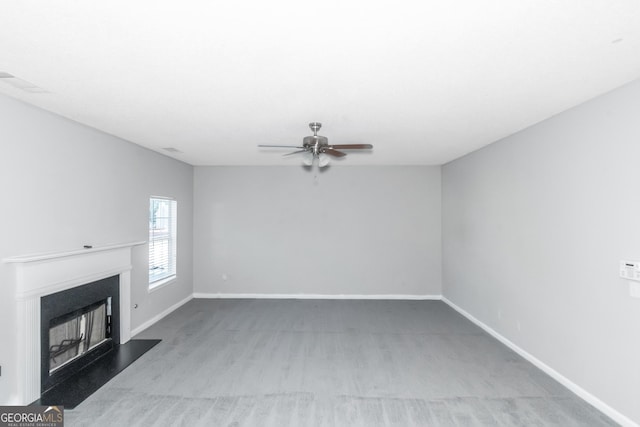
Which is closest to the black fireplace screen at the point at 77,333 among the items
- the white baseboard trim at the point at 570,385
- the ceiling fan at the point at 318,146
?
the ceiling fan at the point at 318,146

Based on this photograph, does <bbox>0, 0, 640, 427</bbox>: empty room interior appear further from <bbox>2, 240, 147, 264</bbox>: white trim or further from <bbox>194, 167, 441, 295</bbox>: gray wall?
<bbox>194, 167, 441, 295</bbox>: gray wall

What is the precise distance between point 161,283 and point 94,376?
6.17 ft

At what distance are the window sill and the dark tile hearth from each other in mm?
891

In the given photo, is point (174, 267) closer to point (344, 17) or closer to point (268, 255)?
point (268, 255)

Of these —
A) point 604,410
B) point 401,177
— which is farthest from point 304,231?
point 604,410

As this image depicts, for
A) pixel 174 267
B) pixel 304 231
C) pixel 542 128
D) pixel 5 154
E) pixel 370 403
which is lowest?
pixel 370 403

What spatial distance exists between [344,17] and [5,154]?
2.84m

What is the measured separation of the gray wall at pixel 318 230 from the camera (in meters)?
5.78

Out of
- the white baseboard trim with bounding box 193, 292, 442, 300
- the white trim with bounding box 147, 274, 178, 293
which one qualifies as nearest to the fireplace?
the white trim with bounding box 147, 274, 178, 293

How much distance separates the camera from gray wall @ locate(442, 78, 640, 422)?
2.27 meters

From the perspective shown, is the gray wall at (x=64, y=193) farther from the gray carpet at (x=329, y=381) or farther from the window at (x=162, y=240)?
the gray carpet at (x=329, y=381)

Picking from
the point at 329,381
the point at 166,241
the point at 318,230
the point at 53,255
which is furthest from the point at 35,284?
the point at 318,230

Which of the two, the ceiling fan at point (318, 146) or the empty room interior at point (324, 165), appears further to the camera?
the ceiling fan at point (318, 146)

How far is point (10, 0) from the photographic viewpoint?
133cm
